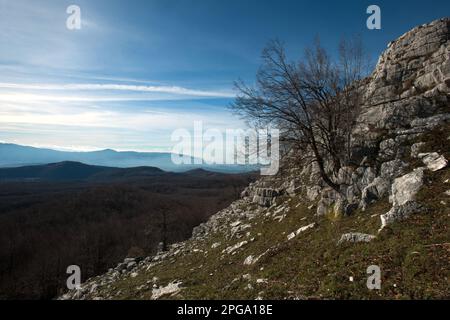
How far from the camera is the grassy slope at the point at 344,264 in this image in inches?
339

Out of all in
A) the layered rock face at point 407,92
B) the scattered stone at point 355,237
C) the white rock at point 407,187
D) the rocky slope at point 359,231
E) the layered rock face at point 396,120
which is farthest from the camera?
the layered rock face at point 407,92

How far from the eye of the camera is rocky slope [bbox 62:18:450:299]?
9469mm

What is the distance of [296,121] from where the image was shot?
17562mm

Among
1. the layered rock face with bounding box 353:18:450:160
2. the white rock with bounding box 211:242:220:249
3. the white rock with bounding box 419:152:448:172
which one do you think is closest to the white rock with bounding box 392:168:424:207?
the white rock with bounding box 419:152:448:172

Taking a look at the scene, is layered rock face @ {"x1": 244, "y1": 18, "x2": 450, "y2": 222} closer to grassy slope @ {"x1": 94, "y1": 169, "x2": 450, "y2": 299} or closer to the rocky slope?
the rocky slope

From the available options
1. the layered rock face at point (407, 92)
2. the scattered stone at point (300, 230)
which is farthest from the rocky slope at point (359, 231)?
the layered rock face at point (407, 92)

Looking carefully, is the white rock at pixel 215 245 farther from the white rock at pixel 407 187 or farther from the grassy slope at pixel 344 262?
the white rock at pixel 407 187

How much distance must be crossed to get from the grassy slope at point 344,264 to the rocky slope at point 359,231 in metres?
0.04

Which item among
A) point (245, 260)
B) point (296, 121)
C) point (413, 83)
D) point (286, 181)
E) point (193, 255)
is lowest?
point (193, 255)

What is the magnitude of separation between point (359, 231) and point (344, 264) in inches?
117

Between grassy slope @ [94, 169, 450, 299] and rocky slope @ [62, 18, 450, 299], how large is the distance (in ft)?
0.14
